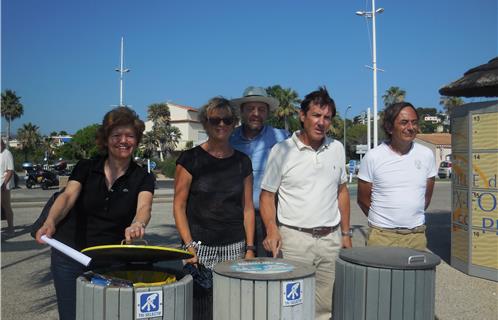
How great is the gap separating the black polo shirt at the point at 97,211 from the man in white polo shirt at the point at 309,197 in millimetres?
924

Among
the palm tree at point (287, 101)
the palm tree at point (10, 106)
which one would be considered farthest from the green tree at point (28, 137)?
the palm tree at point (287, 101)

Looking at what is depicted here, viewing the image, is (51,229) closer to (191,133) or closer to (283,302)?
(283,302)

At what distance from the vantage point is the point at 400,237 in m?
3.58

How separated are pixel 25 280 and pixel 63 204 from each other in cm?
380

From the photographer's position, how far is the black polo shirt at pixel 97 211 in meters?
2.83

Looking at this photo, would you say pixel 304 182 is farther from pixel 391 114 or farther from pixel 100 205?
pixel 100 205

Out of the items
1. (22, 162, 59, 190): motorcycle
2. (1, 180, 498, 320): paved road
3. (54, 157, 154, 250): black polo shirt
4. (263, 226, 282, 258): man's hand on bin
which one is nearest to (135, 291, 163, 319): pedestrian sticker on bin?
(54, 157, 154, 250): black polo shirt

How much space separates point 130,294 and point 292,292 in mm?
786

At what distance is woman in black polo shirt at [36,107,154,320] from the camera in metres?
2.81

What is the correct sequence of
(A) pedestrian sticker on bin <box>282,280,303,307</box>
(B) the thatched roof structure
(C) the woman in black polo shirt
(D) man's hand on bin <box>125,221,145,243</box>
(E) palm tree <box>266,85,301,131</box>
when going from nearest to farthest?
(A) pedestrian sticker on bin <box>282,280,303,307</box>
(D) man's hand on bin <box>125,221,145,243</box>
(C) the woman in black polo shirt
(B) the thatched roof structure
(E) palm tree <box>266,85,301,131</box>

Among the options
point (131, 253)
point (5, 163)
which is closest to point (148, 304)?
point (131, 253)

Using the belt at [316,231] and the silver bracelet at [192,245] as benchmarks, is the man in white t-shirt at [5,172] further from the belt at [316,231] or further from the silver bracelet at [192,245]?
the belt at [316,231]

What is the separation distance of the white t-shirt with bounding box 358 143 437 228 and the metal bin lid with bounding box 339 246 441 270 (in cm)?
65

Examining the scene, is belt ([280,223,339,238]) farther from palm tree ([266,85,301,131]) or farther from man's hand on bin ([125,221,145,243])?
palm tree ([266,85,301,131])
